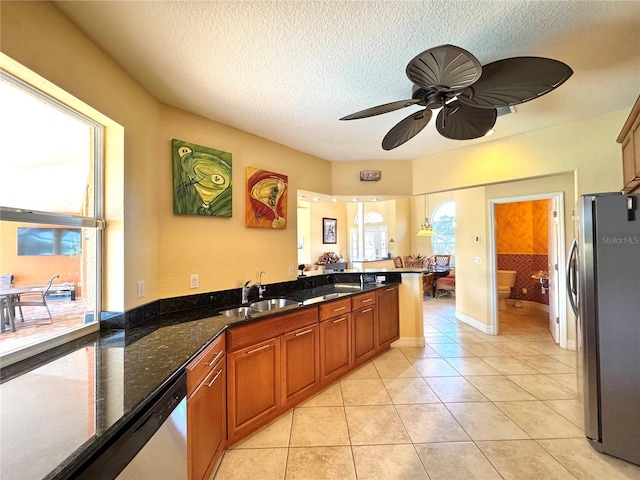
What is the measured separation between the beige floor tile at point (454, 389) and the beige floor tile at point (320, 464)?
1144 mm

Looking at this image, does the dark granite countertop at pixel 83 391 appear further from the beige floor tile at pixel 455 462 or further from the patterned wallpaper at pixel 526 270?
the patterned wallpaper at pixel 526 270

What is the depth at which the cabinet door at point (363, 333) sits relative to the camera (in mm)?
2984

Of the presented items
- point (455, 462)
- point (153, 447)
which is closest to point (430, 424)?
point (455, 462)

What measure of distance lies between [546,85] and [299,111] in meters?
1.72

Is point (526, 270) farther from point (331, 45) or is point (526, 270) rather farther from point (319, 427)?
point (331, 45)

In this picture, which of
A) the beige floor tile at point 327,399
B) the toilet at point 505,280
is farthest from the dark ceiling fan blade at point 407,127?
the toilet at point 505,280

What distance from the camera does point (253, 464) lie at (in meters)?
1.75

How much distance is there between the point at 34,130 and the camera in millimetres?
1437

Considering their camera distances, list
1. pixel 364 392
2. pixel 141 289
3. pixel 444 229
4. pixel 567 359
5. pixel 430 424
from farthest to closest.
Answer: pixel 444 229
pixel 567 359
pixel 364 392
pixel 430 424
pixel 141 289

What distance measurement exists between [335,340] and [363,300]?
Answer: 0.60 metres

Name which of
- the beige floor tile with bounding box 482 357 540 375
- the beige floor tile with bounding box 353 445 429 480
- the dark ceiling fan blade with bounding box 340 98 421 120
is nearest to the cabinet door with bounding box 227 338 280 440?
the beige floor tile with bounding box 353 445 429 480

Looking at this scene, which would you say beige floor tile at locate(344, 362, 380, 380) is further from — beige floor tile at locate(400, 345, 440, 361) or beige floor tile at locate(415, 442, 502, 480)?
beige floor tile at locate(415, 442, 502, 480)

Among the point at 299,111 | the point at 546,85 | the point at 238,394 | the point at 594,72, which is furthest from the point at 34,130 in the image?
the point at 594,72

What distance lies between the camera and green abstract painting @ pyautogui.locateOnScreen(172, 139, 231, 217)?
7.54ft
